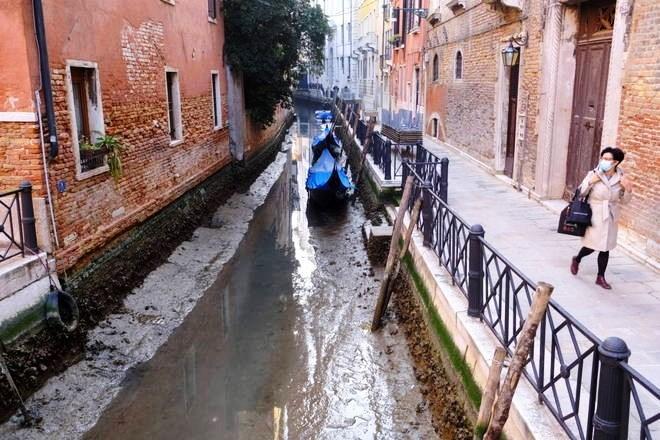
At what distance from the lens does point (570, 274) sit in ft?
17.8

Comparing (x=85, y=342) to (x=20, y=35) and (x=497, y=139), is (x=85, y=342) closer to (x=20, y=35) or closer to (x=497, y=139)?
(x=20, y=35)

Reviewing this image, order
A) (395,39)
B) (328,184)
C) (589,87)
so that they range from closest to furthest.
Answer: (589,87), (328,184), (395,39)

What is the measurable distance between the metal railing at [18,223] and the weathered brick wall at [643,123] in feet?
19.1

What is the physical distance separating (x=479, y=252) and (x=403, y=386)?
1.63m

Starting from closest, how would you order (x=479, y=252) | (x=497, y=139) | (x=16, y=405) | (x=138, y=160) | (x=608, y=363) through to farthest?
(x=608, y=363) < (x=479, y=252) < (x=16, y=405) < (x=138, y=160) < (x=497, y=139)

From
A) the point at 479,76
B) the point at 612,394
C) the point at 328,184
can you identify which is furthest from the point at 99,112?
the point at 479,76

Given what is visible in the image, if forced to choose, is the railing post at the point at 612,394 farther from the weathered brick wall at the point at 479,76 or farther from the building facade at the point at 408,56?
the building facade at the point at 408,56

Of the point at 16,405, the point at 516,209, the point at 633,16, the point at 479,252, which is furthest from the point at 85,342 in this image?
the point at 633,16

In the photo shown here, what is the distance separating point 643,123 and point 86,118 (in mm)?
6152

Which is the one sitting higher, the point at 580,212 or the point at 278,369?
the point at 580,212

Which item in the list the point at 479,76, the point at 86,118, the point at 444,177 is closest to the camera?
the point at 86,118

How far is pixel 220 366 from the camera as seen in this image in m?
5.94

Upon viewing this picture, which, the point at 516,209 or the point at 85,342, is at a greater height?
the point at 516,209

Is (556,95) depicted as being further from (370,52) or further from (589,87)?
(370,52)
